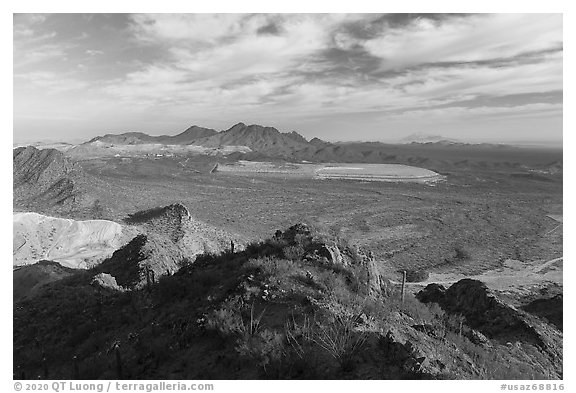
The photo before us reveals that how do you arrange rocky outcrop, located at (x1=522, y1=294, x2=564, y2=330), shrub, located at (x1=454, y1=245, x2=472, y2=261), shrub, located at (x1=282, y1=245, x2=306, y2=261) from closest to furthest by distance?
shrub, located at (x1=282, y1=245, x2=306, y2=261), rocky outcrop, located at (x1=522, y1=294, x2=564, y2=330), shrub, located at (x1=454, y1=245, x2=472, y2=261)

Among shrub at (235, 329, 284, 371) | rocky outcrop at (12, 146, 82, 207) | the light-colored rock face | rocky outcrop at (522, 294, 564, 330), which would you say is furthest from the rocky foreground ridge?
rocky outcrop at (12, 146, 82, 207)

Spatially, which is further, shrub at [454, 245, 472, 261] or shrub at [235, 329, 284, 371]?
shrub at [454, 245, 472, 261]

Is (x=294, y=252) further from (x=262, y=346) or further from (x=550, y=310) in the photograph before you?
(x=550, y=310)

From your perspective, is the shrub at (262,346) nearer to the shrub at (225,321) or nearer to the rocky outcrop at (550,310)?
the shrub at (225,321)

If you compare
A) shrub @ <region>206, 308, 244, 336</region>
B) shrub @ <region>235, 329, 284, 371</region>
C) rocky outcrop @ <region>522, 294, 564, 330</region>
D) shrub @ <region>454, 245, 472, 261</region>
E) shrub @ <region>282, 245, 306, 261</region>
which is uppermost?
shrub @ <region>282, 245, 306, 261</region>

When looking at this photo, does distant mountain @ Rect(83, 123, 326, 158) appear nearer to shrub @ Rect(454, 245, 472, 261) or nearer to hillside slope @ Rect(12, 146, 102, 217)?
hillside slope @ Rect(12, 146, 102, 217)

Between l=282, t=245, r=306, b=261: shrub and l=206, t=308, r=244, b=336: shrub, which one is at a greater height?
l=282, t=245, r=306, b=261: shrub

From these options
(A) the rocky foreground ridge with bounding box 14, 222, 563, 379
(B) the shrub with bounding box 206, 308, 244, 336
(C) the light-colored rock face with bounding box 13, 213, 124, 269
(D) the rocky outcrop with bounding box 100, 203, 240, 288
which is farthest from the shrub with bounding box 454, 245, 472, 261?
(B) the shrub with bounding box 206, 308, 244, 336

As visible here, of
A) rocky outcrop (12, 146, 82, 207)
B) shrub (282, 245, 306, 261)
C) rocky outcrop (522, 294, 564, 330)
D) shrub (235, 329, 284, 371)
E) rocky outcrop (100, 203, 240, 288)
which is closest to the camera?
shrub (235, 329, 284, 371)
